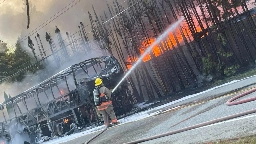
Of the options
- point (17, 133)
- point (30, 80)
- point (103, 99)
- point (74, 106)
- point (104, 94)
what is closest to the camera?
Answer: point (104, 94)

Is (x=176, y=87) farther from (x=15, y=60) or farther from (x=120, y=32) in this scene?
(x=15, y=60)

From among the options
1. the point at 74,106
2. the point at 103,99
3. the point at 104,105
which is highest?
the point at 74,106

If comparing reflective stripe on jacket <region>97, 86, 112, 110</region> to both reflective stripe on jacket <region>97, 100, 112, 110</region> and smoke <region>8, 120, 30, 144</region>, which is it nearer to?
reflective stripe on jacket <region>97, 100, 112, 110</region>

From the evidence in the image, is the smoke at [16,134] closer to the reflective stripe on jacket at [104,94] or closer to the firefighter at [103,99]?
the firefighter at [103,99]

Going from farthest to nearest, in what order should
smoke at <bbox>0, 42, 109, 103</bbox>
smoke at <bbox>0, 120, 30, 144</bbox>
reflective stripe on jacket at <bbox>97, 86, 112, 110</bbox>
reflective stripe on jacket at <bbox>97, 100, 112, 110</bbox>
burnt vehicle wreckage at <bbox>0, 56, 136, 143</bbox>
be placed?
smoke at <bbox>0, 42, 109, 103</bbox>
smoke at <bbox>0, 120, 30, 144</bbox>
burnt vehicle wreckage at <bbox>0, 56, 136, 143</bbox>
reflective stripe on jacket at <bbox>97, 100, 112, 110</bbox>
reflective stripe on jacket at <bbox>97, 86, 112, 110</bbox>

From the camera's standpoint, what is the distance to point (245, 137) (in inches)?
174

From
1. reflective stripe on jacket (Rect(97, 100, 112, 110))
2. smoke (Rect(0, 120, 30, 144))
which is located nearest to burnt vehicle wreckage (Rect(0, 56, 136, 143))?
smoke (Rect(0, 120, 30, 144))

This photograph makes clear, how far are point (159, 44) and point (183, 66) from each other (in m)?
16.3

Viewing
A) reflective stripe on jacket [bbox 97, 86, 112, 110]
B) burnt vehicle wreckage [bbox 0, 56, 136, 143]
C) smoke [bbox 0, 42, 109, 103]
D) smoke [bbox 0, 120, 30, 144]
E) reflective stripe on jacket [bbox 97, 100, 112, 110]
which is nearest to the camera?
reflective stripe on jacket [bbox 97, 86, 112, 110]

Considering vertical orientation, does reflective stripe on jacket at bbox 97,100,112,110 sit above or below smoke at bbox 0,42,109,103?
below

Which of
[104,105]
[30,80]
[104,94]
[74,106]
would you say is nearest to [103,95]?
[104,94]

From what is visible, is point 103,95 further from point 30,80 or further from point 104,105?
point 30,80

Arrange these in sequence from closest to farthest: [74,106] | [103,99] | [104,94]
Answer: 1. [104,94]
2. [103,99]
3. [74,106]

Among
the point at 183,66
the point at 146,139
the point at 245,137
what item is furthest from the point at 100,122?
the point at 183,66
